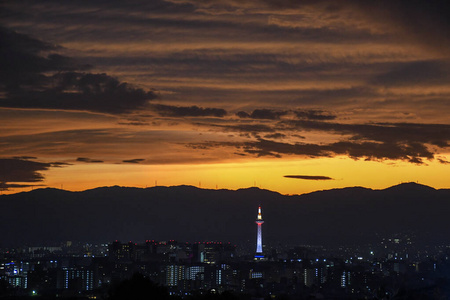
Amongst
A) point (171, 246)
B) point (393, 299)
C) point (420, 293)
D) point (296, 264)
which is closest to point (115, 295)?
point (393, 299)

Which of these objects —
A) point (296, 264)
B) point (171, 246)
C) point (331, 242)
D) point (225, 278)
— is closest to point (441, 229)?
point (331, 242)

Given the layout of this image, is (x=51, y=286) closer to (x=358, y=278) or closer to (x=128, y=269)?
(x=128, y=269)

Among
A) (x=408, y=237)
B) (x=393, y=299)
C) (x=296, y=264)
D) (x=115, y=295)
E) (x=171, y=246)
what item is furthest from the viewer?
(x=408, y=237)

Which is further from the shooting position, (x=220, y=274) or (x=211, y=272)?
(x=211, y=272)

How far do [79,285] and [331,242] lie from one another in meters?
111

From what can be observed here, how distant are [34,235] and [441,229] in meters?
86.6

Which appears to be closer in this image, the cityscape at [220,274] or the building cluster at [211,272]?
the cityscape at [220,274]

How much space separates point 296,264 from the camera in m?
116

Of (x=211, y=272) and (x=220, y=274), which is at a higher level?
(x=211, y=272)

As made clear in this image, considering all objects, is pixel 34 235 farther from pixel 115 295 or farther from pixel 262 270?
pixel 115 295

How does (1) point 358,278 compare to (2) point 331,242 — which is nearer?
(1) point 358,278

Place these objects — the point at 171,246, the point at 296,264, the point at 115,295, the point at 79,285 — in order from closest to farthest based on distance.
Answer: the point at 115,295 → the point at 79,285 → the point at 296,264 → the point at 171,246

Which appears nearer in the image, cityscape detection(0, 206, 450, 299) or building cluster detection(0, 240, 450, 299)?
cityscape detection(0, 206, 450, 299)

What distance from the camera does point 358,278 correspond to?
9306cm
